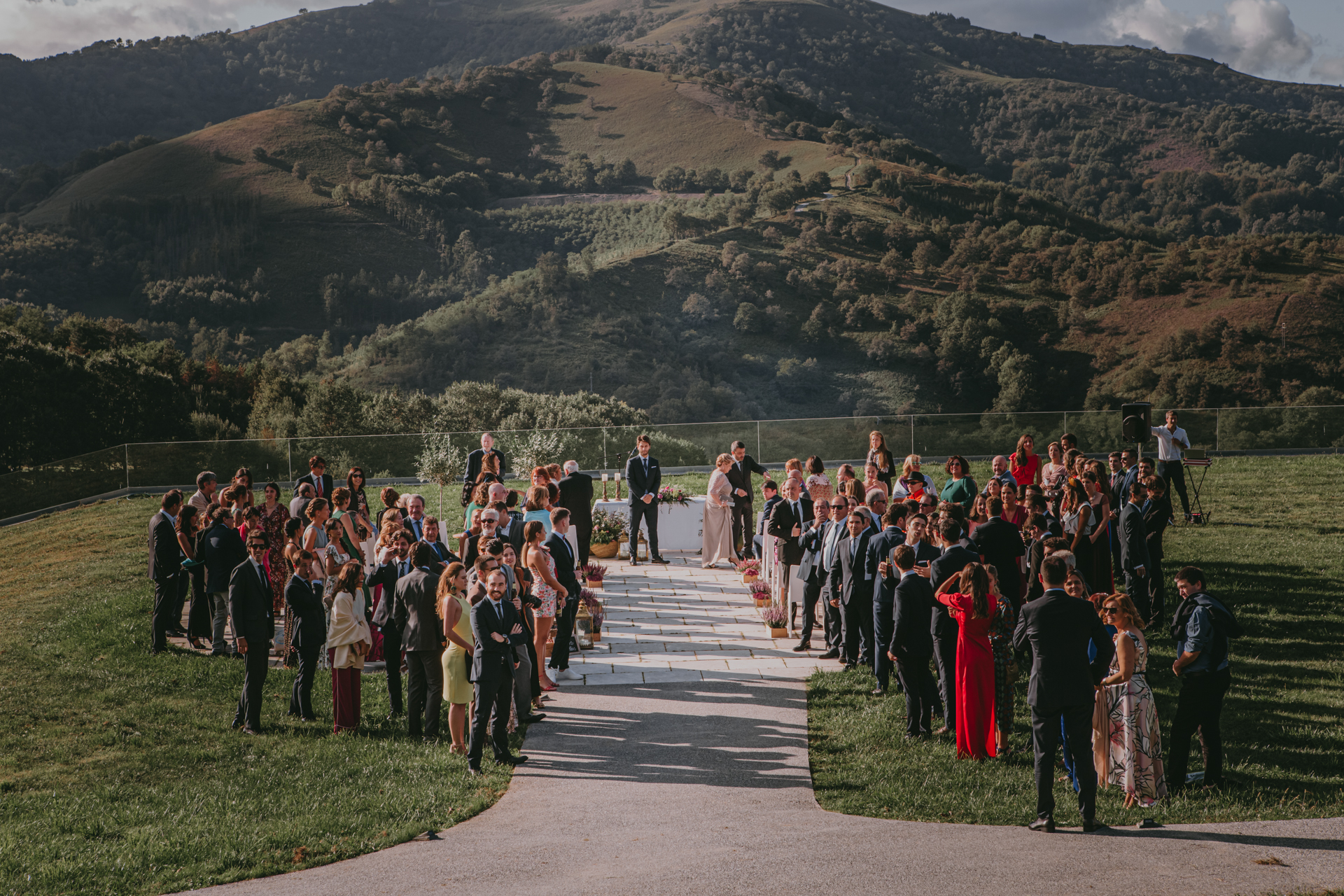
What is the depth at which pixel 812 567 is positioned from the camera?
35.0ft

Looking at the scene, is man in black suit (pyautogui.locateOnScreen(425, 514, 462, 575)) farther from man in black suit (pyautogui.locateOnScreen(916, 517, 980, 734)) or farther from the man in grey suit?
man in black suit (pyautogui.locateOnScreen(916, 517, 980, 734))

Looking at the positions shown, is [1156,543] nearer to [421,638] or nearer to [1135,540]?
[1135,540]

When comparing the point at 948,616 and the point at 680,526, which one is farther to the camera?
the point at 680,526

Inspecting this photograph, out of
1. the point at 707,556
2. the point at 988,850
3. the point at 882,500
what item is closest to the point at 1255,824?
the point at 988,850

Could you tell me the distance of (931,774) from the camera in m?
7.24

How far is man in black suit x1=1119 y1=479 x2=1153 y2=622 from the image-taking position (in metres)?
10.9

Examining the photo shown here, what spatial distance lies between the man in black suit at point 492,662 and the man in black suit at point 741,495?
25.2 ft

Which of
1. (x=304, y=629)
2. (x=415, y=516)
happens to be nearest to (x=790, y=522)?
(x=415, y=516)

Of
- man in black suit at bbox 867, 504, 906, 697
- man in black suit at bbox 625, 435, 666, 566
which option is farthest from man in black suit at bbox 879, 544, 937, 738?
man in black suit at bbox 625, 435, 666, 566

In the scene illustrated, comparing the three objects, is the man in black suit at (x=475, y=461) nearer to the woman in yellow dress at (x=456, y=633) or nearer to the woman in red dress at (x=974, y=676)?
the woman in yellow dress at (x=456, y=633)

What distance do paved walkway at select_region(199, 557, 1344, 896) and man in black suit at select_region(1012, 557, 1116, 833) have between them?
27 cm

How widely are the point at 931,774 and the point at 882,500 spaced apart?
10.8ft

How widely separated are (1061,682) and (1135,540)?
5.40 m

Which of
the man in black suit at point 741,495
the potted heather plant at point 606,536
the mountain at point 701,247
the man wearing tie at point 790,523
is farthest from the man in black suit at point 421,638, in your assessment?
the mountain at point 701,247
